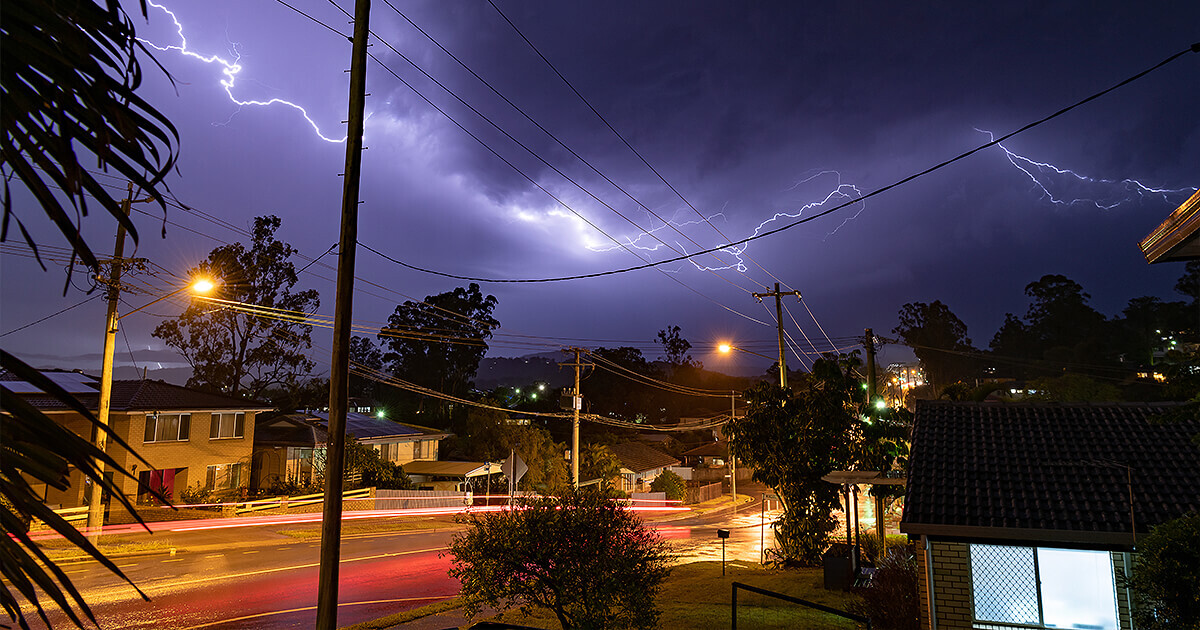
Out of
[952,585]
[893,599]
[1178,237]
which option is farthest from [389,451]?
[1178,237]

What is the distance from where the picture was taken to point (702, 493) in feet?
175

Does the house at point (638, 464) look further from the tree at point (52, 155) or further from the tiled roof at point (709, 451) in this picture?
the tree at point (52, 155)

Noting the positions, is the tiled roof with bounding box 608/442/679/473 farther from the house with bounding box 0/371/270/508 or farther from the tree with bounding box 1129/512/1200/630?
the tree with bounding box 1129/512/1200/630

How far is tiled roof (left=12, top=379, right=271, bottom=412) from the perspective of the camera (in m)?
30.6

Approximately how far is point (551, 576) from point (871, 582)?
9306 mm

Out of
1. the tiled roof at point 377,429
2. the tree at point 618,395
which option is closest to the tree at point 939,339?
the tree at point 618,395

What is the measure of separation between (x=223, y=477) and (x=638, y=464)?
32.2 meters

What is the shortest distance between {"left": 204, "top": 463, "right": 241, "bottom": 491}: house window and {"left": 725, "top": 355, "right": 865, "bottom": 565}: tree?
1159 inches

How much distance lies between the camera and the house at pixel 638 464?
54.6m

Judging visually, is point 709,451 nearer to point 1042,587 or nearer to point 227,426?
point 227,426

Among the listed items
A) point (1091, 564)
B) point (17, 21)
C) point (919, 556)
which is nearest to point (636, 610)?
point (919, 556)

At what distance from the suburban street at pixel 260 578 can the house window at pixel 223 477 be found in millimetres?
8656

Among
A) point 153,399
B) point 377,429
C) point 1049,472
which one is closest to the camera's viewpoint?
point 1049,472

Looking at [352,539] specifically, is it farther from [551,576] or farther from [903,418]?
[903,418]
